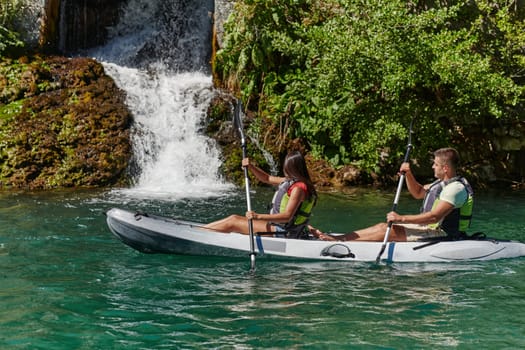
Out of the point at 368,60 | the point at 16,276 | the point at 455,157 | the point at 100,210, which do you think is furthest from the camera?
the point at 368,60

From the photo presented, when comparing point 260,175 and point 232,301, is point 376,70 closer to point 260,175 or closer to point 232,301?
point 260,175

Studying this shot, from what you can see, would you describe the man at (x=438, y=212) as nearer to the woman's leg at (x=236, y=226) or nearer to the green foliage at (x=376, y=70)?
the woman's leg at (x=236, y=226)

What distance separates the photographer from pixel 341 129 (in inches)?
508

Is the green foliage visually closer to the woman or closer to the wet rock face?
the wet rock face

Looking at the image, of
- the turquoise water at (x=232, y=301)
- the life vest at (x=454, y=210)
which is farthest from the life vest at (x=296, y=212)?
the life vest at (x=454, y=210)

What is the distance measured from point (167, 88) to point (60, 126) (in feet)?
9.04

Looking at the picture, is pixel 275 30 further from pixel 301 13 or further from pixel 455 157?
pixel 455 157

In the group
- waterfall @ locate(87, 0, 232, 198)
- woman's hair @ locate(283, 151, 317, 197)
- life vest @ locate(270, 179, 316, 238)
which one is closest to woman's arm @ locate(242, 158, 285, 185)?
life vest @ locate(270, 179, 316, 238)

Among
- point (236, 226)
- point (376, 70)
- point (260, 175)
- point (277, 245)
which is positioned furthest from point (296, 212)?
point (376, 70)

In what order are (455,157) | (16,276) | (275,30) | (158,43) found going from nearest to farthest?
(16,276), (455,157), (275,30), (158,43)

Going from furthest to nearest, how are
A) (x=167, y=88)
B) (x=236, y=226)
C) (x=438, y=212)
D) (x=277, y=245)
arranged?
(x=167, y=88) < (x=236, y=226) < (x=277, y=245) < (x=438, y=212)

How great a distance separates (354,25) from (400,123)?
1971 millimetres

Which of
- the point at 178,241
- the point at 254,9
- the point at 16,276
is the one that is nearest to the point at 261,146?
the point at 254,9

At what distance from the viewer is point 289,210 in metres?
7.13
